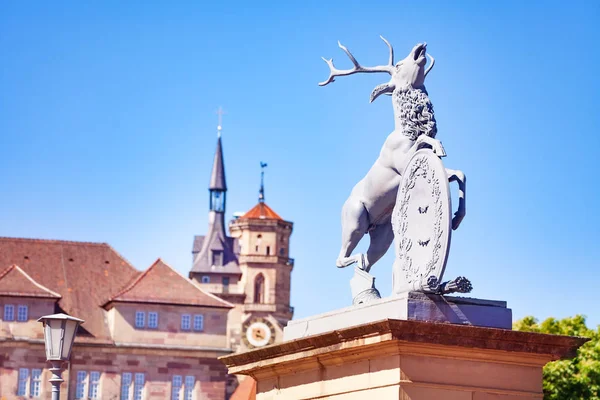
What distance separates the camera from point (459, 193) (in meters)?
9.61

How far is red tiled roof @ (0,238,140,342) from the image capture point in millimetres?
79688

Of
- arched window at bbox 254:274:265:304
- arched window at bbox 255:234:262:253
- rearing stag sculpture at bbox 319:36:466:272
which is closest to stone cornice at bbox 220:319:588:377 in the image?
rearing stag sculpture at bbox 319:36:466:272

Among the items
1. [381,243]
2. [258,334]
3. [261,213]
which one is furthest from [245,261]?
[381,243]

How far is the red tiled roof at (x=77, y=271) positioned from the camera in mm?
79688

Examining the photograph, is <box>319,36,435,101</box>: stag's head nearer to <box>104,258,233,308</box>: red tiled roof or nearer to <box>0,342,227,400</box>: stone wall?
<box>0,342,227,400</box>: stone wall

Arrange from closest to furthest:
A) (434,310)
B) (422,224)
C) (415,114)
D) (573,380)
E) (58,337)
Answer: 1. (434,310)
2. (422,224)
3. (415,114)
4. (58,337)
5. (573,380)

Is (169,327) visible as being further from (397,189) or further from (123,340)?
(397,189)

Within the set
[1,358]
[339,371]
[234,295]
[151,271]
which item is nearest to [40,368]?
[1,358]

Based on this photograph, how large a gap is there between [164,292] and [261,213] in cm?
6563

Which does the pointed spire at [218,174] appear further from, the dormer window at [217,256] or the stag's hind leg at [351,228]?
the stag's hind leg at [351,228]

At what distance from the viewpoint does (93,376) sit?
7712 cm

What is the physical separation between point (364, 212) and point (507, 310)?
1478 millimetres

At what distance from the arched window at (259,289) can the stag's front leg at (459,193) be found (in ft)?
422

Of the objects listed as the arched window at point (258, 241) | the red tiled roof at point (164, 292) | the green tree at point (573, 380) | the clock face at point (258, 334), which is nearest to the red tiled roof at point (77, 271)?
the red tiled roof at point (164, 292)
